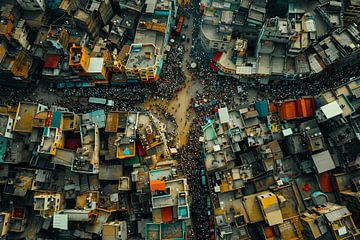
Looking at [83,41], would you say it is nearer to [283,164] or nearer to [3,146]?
[3,146]

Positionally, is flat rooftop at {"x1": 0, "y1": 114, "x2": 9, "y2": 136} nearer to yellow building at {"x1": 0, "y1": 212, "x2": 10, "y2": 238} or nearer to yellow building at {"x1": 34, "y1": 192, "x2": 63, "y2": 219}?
yellow building at {"x1": 34, "y1": 192, "x2": 63, "y2": 219}

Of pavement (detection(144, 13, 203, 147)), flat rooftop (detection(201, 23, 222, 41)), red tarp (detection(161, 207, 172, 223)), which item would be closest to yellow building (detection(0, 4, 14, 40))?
pavement (detection(144, 13, 203, 147))

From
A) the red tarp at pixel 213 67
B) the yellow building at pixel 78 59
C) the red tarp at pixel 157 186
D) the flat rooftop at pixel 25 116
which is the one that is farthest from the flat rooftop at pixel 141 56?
the red tarp at pixel 157 186

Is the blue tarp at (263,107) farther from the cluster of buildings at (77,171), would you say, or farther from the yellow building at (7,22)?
the yellow building at (7,22)

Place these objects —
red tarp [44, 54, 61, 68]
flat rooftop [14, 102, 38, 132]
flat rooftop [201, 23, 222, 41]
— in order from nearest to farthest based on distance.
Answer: flat rooftop [14, 102, 38, 132] < flat rooftop [201, 23, 222, 41] < red tarp [44, 54, 61, 68]

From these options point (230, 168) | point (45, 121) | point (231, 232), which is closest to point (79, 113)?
point (45, 121)

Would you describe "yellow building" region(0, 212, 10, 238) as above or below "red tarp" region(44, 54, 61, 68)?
below

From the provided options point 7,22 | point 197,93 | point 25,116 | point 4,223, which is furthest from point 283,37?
point 4,223
